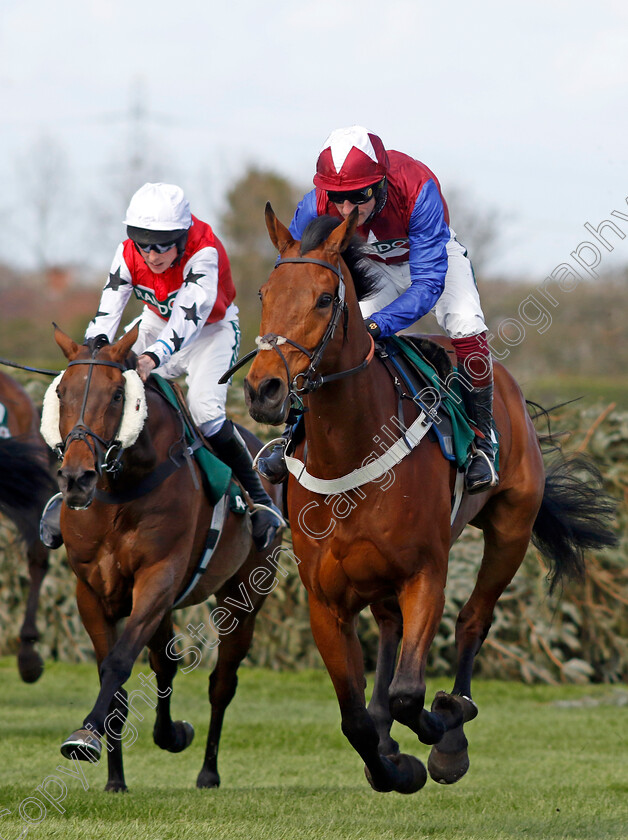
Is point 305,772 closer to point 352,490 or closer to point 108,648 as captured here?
point 108,648

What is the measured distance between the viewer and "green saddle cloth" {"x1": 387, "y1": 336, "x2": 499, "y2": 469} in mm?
4309

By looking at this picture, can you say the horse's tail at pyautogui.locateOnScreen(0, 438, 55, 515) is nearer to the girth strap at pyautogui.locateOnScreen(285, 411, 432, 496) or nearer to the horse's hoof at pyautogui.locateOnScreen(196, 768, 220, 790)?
the horse's hoof at pyautogui.locateOnScreen(196, 768, 220, 790)

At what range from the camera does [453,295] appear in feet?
15.5

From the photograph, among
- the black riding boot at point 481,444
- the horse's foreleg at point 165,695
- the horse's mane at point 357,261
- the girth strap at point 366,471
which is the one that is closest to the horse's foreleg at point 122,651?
the horse's foreleg at point 165,695

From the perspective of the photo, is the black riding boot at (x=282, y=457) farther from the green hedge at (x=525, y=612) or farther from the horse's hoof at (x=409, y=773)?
the green hedge at (x=525, y=612)

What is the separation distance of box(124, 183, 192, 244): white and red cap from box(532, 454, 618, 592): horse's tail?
2319mm

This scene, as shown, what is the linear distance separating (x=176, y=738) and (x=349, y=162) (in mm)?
3231

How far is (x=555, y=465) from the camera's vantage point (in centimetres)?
585

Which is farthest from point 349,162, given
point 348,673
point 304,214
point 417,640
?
point 348,673

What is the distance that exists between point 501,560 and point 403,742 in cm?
275

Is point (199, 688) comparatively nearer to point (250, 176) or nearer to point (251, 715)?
point (251, 715)

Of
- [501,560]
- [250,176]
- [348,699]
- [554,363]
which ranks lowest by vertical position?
[348,699]

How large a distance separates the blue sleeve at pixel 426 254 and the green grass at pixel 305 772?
1964 mm

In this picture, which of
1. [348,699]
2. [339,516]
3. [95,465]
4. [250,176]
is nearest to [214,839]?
[348,699]
